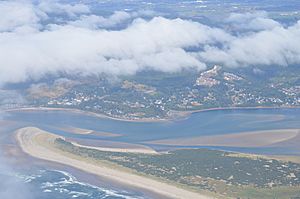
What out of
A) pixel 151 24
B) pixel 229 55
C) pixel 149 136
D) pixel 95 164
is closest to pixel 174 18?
pixel 151 24

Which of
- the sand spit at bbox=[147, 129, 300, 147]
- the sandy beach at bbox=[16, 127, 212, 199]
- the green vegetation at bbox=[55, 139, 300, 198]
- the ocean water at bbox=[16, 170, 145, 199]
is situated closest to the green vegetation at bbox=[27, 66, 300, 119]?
the sand spit at bbox=[147, 129, 300, 147]

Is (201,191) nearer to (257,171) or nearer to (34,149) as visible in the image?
(257,171)

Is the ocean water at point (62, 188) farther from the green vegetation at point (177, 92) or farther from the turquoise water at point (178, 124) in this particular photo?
the green vegetation at point (177, 92)

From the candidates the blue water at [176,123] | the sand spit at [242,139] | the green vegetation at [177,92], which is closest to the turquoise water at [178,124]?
the blue water at [176,123]

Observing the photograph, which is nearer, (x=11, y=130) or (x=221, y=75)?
(x=11, y=130)

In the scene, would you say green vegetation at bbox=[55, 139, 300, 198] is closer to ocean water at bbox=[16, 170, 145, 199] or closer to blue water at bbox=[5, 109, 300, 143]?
ocean water at bbox=[16, 170, 145, 199]
